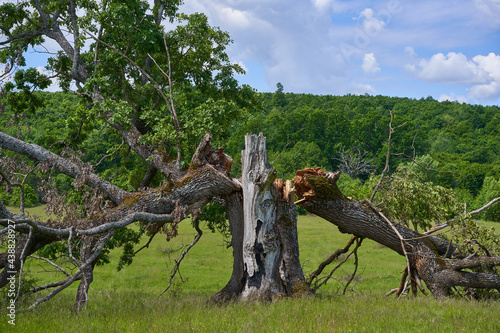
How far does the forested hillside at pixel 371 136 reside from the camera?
6512cm

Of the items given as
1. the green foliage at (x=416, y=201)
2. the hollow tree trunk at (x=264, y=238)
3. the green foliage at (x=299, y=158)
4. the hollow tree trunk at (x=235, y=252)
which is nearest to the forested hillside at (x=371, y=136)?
the green foliage at (x=299, y=158)

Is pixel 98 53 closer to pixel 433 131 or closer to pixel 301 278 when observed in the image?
pixel 301 278

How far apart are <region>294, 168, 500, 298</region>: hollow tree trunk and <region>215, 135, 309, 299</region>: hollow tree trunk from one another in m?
1.02

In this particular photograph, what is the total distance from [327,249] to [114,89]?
2076 cm

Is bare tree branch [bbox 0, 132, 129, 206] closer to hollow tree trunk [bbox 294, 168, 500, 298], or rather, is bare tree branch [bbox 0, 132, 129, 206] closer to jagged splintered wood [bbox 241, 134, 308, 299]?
jagged splintered wood [bbox 241, 134, 308, 299]

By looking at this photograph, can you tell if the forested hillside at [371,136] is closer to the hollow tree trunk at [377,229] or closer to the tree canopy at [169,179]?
the tree canopy at [169,179]

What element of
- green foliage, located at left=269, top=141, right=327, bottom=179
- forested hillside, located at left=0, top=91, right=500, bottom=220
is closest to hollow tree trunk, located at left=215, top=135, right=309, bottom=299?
forested hillside, located at left=0, top=91, right=500, bottom=220

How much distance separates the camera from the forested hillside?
2564 inches

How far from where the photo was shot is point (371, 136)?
314 ft

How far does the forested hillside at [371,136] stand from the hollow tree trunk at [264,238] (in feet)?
136

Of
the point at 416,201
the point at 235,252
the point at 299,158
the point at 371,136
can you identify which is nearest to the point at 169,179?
the point at 235,252

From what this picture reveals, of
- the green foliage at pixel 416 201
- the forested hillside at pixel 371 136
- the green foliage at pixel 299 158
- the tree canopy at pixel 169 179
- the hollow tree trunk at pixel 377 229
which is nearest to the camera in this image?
the tree canopy at pixel 169 179

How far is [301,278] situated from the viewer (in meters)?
10.7

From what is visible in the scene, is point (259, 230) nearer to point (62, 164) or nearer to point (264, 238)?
point (264, 238)
